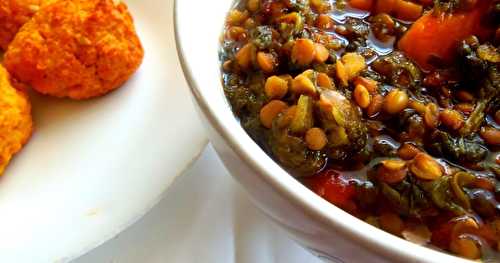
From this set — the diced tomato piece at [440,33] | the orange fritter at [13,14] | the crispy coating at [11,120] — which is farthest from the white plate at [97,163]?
the diced tomato piece at [440,33]

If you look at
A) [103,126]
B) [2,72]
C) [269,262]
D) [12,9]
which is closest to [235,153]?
[269,262]

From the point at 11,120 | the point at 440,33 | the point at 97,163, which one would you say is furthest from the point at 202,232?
the point at 440,33

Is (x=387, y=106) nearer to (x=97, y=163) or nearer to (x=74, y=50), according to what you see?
(x=97, y=163)

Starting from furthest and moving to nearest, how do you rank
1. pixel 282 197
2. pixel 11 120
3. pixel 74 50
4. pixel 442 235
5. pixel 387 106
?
pixel 74 50
pixel 11 120
pixel 387 106
pixel 442 235
pixel 282 197

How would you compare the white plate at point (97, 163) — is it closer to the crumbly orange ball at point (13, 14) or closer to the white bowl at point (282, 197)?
the crumbly orange ball at point (13, 14)

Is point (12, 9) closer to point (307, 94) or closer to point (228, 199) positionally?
point (228, 199)
